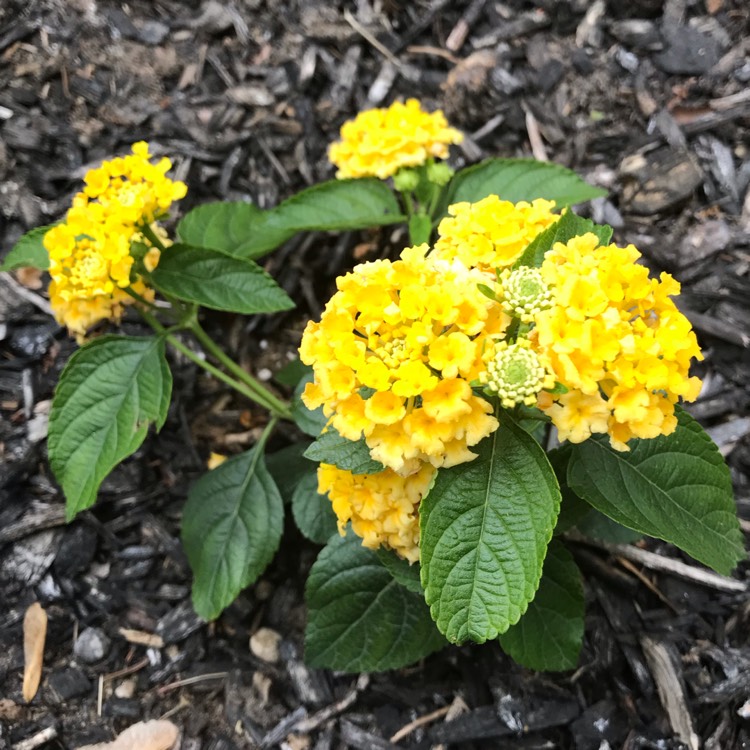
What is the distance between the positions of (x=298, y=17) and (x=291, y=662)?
2393 millimetres

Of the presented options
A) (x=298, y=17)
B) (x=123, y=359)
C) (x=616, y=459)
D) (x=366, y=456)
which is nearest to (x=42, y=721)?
(x=123, y=359)

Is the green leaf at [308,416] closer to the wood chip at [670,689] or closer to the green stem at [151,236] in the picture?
the green stem at [151,236]

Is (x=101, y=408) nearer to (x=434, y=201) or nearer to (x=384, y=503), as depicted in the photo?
(x=384, y=503)

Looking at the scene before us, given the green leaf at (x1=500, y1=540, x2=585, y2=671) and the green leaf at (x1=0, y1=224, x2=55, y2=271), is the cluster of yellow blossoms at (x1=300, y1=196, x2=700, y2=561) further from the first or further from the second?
the green leaf at (x1=0, y1=224, x2=55, y2=271)

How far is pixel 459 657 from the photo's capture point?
85.4 inches

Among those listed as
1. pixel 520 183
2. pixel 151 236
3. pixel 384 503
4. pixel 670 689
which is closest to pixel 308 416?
pixel 384 503

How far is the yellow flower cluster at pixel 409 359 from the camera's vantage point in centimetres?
132

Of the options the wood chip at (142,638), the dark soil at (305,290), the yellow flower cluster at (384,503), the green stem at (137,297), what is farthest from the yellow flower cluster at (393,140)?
the wood chip at (142,638)

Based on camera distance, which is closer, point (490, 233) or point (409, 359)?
point (409, 359)

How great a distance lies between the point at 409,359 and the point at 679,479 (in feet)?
2.29

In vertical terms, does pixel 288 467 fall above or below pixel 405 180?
below

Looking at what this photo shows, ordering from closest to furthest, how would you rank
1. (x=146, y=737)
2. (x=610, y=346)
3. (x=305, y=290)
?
(x=610, y=346) < (x=146, y=737) < (x=305, y=290)

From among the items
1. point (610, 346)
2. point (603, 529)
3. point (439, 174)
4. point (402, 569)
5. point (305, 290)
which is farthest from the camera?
point (305, 290)

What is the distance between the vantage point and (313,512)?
83.3 inches
